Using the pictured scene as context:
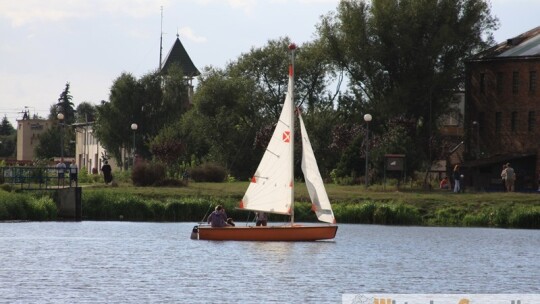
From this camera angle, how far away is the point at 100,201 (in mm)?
78938

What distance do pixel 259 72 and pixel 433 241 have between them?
61.5 m

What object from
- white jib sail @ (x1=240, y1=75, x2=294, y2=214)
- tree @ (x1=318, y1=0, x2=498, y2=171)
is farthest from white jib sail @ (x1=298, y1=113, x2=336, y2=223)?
tree @ (x1=318, y1=0, x2=498, y2=171)

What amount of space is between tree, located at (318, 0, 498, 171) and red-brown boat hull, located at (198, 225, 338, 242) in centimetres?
4275

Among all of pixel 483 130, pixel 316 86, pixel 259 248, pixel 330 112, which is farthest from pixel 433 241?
pixel 316 86

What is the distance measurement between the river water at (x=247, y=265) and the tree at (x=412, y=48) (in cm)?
3229

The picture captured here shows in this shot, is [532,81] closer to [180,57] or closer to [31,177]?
[31,177]

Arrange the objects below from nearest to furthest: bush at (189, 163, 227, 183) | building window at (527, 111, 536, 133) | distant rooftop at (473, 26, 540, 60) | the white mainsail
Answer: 1. the white mainsail
2. bush at (189, 163, 227, 183)
3. building window at (527, 111, 536, 133)
4. distant rooftop at (473, 26, 540, 60)

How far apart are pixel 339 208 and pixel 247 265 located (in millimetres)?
25684

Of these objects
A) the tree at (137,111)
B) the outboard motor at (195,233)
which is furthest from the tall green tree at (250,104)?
the outboard motor at (195,233)

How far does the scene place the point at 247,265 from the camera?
53.9 m

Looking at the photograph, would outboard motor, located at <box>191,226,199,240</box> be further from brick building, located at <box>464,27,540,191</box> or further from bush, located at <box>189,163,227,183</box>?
brick building, located at <box>464,27,540,191</box>

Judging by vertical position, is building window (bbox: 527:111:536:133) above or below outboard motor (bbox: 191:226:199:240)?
above

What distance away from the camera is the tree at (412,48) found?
10419 centimetres

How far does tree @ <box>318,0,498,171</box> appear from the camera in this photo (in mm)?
104188
